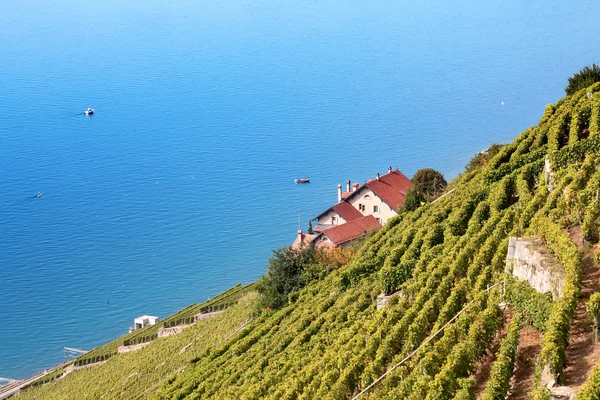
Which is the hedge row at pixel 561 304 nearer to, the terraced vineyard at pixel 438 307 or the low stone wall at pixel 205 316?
the terraced vineyard at pixel 438 307

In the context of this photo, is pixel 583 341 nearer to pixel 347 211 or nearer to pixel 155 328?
pixel 155 328

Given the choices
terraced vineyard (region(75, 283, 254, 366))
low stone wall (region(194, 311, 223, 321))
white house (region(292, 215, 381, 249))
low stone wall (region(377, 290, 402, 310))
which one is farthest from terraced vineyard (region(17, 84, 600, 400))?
white house (region(292, 215, 381, 249))

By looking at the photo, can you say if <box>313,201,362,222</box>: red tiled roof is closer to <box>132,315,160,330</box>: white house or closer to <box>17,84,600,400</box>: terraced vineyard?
<box>132,315,160,330</box>: white house

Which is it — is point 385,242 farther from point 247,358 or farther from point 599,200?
point 599,200

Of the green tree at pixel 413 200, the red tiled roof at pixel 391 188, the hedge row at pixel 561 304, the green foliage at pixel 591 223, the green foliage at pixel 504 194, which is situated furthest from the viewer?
the red tiled roof at pixel 391 188

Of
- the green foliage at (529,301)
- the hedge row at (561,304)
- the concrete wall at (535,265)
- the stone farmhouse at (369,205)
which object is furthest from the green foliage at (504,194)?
the stone farmhouse at (369,205)

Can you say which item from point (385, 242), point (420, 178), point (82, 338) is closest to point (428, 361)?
point (385, 242)

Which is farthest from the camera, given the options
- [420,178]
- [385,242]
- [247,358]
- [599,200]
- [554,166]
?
[420,178]
